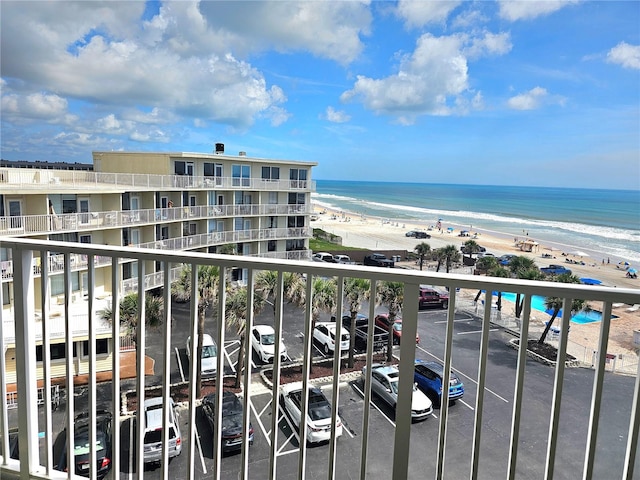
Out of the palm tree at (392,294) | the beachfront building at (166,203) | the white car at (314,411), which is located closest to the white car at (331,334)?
the palm tree at (392,294)

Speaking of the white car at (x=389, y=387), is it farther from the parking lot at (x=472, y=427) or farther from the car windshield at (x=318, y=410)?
the car windshield at (x=318, y=410)

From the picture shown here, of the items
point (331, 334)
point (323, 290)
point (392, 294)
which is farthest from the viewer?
point (323, 290)

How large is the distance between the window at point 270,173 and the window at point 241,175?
2.24 ft

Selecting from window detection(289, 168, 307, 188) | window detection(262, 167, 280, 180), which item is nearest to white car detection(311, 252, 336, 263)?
window detection(289, 168, 307, 188)

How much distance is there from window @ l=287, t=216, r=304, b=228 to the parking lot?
15.5m

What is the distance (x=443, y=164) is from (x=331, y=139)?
19.0 meters

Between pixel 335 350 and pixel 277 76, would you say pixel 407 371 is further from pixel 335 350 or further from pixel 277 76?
pixel 277 76

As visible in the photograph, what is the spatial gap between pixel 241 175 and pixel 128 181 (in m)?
4.49

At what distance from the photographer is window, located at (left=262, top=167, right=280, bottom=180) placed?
17391mm

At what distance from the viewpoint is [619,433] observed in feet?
3.57

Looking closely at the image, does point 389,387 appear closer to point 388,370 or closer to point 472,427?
point 388,370

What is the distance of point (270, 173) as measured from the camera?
690 inches

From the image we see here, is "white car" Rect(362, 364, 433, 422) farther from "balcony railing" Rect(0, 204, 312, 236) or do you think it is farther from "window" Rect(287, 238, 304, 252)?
"window" Rect(287, 238, 304, 252)

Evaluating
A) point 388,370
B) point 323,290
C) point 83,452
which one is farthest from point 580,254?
point 83,452
